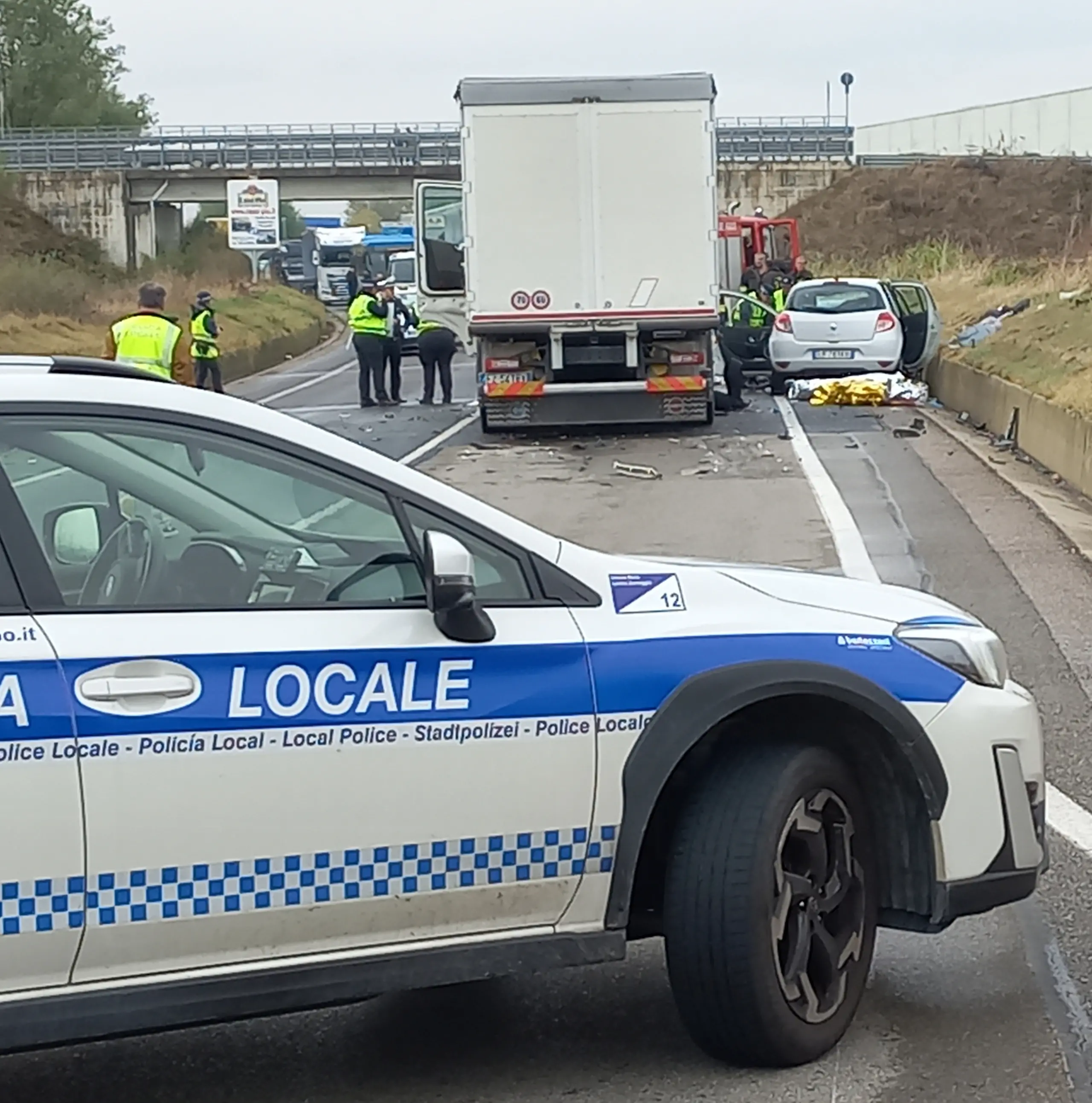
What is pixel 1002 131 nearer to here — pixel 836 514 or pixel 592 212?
pixel 592 212

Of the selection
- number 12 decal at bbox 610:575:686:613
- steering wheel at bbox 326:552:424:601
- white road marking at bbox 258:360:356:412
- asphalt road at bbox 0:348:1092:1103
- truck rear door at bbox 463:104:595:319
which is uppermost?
truck rear door at bbox 463:104:595:319

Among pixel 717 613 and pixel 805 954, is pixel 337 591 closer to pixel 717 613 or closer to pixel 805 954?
pixel 717 613

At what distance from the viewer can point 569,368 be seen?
67.9ft

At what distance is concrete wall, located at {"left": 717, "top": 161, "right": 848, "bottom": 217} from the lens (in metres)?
74.7

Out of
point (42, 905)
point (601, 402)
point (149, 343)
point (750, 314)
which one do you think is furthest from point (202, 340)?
point (42, 905)

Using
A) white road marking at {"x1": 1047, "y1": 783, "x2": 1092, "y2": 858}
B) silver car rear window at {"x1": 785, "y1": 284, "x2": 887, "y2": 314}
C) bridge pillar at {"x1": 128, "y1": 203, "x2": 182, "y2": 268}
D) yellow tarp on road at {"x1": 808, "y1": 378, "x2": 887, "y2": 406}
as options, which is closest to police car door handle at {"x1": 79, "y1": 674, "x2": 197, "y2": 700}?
white road marking at {"x1": 1047, "y1": 783, "x2": 1092, "y2": 858}

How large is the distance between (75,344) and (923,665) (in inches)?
1330

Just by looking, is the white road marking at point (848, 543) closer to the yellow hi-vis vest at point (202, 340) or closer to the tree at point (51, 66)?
the yellow hi-vis vest at point (202, 340)

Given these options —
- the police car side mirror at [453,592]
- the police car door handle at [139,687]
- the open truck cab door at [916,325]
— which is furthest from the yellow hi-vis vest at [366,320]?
the police car door handle at [139,687]

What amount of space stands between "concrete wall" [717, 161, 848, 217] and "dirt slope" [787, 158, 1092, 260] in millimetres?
1312

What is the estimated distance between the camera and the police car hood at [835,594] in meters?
4.60

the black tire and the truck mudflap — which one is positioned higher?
the truck mudflap

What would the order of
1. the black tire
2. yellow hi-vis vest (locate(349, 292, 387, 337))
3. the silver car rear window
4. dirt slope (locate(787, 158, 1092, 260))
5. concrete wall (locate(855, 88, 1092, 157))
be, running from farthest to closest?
1. concrete wall (locate(855, 88, 1092, 157))
2. dirt slope (locate(787, 158, 1092, 260))
3. yellow hi-vis vest (locate(349, 292, 387, 337))
4. the silver car rear window
5. the black tire

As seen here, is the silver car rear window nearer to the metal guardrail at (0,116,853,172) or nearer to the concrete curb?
the concrete curb
